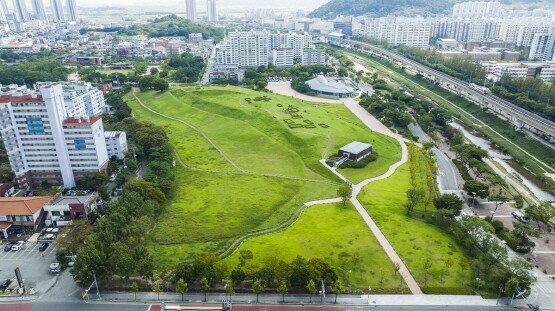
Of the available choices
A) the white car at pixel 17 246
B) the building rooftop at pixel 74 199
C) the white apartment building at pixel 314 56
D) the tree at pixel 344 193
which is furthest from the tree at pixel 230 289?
the white apartment building at pixel 314 56

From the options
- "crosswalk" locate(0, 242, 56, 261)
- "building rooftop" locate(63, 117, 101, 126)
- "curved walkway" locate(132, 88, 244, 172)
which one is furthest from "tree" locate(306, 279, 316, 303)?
"building rooftop" locate(63, 117, 101, 126)

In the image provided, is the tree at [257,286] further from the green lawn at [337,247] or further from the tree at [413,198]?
the tree at [413,198]

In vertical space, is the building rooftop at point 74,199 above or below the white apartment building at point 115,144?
below

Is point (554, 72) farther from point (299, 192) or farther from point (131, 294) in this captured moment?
point (131, 294)

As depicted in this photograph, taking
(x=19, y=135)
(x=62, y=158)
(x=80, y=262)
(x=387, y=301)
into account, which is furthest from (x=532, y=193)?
(x=19, y=135)

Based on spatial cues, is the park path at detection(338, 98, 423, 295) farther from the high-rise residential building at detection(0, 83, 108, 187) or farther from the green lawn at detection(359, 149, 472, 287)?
the high-rise residential building at detection(0, 83, 108, 187)

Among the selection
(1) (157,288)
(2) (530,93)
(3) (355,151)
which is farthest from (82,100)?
(2) (530,93)
